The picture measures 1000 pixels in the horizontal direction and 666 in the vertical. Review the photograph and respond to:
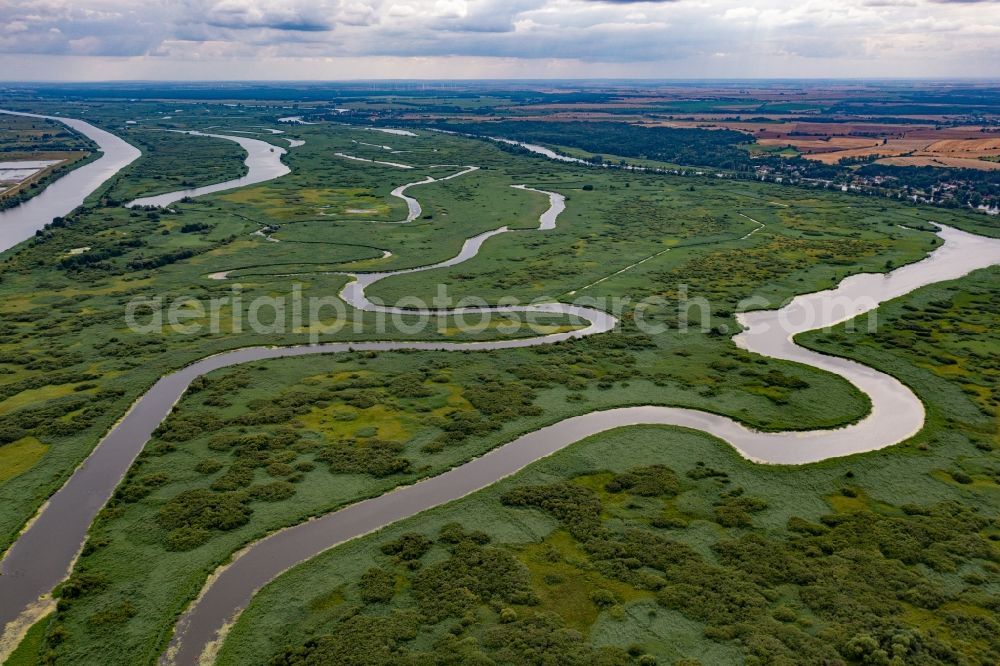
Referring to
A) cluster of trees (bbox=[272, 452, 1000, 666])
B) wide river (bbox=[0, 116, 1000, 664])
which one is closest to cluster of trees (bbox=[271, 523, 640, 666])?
cluster of trees (bbox=[272, 452, 1000, 666])

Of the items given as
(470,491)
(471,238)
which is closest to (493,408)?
(470,491)

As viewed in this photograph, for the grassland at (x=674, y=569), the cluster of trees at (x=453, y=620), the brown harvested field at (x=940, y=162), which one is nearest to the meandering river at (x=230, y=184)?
the grassland at (x=674, y=569)

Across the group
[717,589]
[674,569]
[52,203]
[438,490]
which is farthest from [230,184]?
[717,589]

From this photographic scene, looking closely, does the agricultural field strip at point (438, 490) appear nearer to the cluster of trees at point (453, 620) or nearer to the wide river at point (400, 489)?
the wide river at point (400, 489)

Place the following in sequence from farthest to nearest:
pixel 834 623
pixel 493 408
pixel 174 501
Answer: pixel 493 408 < pixel 174 501 < pixel 834 623

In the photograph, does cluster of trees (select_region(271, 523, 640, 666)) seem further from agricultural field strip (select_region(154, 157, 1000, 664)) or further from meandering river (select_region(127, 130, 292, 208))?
meandering river (select_region(127, 130, 292, 208))

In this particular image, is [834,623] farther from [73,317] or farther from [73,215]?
[73,215]
